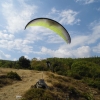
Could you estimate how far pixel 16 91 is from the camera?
15.1 meters

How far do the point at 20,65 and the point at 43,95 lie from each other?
91.1 feet

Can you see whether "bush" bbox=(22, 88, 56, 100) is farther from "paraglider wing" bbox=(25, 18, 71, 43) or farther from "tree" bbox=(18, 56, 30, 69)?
"tree" bbox=(18, 56, 30, 69)

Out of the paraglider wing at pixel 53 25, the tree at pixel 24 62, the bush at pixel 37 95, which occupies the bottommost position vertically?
the bush at pixel 37 95

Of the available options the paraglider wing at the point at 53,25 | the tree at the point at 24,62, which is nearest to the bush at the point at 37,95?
the paraglider wing at the point at 53,25

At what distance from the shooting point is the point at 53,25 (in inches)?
349

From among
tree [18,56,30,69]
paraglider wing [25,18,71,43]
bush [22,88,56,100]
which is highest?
paraglider wing [25,18,71,43]

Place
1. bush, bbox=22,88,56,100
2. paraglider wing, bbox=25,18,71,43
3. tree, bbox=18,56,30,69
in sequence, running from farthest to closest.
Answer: tree, bbox=18,56,30,69 < bush, bbox=22,88,56,100 < paraglider wing, bbox=25,18,71,43

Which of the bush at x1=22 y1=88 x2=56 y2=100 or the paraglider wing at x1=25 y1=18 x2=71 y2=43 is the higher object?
the paraglider wing at x1=25 y1=18 x2=71 y2=43

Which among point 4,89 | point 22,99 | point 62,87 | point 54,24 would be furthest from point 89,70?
point 54,24

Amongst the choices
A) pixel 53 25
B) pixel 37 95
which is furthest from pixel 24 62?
pixel 53 25

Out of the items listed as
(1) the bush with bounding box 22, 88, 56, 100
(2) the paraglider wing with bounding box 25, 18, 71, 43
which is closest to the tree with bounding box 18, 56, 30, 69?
(1) the bush with bounding box 22, 88, 56, 100

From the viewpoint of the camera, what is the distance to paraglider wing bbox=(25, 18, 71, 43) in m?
8.60

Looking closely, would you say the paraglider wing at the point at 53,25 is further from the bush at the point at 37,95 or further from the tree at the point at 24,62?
the tree at the point at 24,62

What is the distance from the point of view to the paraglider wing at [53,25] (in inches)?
339
